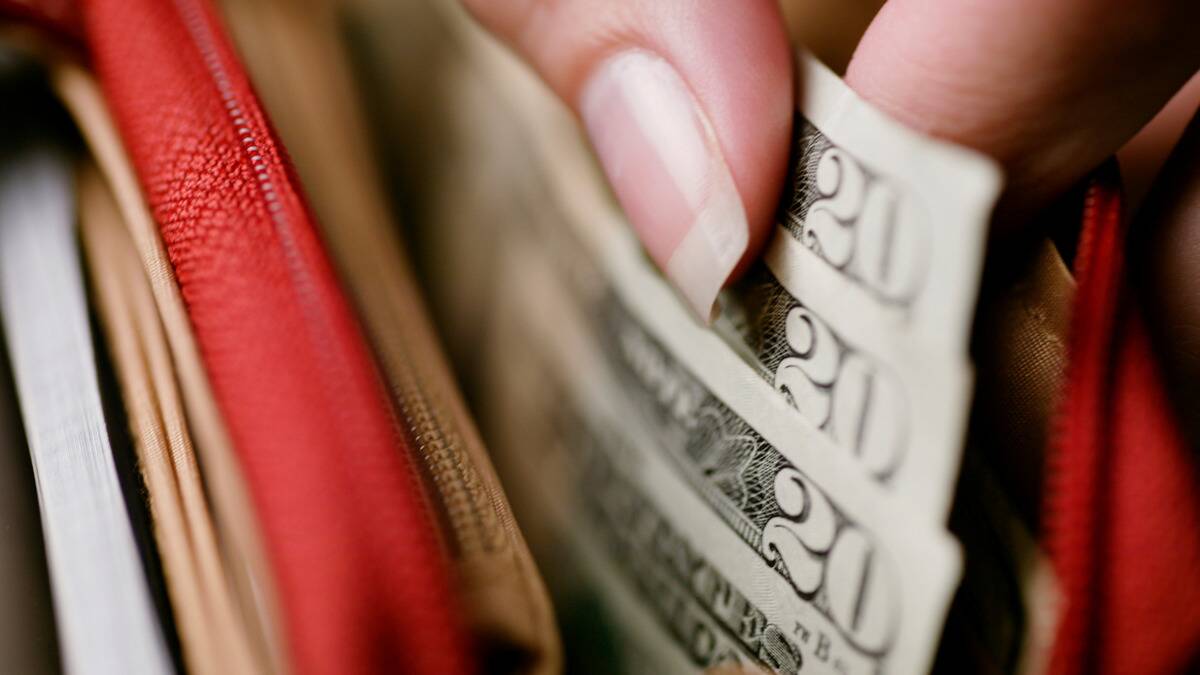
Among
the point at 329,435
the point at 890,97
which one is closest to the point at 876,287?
the point at 890,97

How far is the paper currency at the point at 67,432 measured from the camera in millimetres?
269

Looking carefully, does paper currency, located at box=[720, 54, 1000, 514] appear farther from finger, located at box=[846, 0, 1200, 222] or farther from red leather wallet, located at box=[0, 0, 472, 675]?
red leather wallet, located at box=[0, 0, 472, 675]

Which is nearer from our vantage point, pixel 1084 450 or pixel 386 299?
pixel 1084 450

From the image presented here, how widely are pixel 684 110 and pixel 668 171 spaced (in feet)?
0.08

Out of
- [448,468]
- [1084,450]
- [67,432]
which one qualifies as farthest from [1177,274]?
[67,432]

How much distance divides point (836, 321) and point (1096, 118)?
0.10 m

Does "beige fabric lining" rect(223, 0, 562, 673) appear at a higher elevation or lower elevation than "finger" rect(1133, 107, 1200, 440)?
higher

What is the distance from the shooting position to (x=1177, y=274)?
324 millimetres

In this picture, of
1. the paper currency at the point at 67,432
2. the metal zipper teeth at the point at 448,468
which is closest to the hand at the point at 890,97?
the metal zipper teeth at the point at 448,468

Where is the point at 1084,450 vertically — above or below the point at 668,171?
below

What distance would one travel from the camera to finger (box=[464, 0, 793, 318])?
1.02ft

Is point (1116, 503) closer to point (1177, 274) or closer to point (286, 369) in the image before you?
point (1177, 274)

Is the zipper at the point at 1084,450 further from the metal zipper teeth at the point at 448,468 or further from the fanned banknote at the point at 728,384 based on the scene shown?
the metal zipper teeth at the point at 448,468

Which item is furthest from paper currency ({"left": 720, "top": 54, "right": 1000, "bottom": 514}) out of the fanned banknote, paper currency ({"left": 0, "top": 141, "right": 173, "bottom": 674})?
paper currency ({"left": 0, "top": 141, "right": 173, "bottom": 674})
